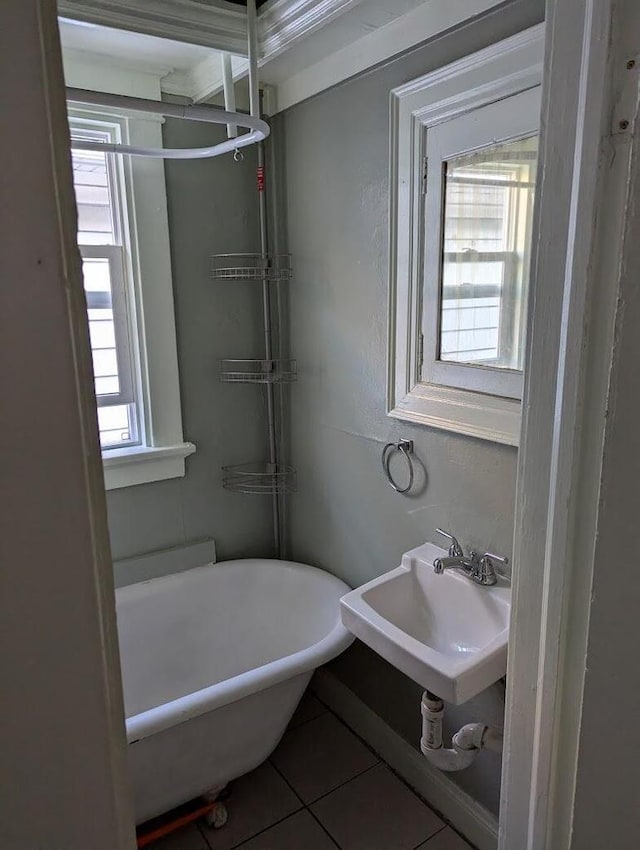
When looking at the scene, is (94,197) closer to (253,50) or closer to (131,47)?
(131,47)

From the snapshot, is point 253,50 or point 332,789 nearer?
point 253,50

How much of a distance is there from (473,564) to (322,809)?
0.98m

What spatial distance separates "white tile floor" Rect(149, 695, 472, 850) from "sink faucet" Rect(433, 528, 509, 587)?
846 mm

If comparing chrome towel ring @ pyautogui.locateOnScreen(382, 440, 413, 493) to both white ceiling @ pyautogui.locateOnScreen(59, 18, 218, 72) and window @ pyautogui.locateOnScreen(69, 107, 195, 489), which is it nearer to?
window @ pyautogui.locateOnScreen(69, 107, 195, 489)

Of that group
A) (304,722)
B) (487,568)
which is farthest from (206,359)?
(304,722)

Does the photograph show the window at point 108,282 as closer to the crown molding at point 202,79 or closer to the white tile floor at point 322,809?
the crown molding at point 202,79

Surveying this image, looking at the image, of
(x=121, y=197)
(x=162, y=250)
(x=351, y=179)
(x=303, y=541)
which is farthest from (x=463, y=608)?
(x=121, y=197)

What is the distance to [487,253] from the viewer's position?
1.55 meters

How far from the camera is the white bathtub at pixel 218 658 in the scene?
163 centimetres

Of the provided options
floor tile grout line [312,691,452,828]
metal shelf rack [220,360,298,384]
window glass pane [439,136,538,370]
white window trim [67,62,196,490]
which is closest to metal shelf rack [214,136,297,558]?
metal shelf rack [220,360,298,384]

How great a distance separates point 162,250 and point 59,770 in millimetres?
1972

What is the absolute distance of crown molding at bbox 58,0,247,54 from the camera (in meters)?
1.59

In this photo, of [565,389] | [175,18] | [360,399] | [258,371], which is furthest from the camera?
[258,371]

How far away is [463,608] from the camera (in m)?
1.64
